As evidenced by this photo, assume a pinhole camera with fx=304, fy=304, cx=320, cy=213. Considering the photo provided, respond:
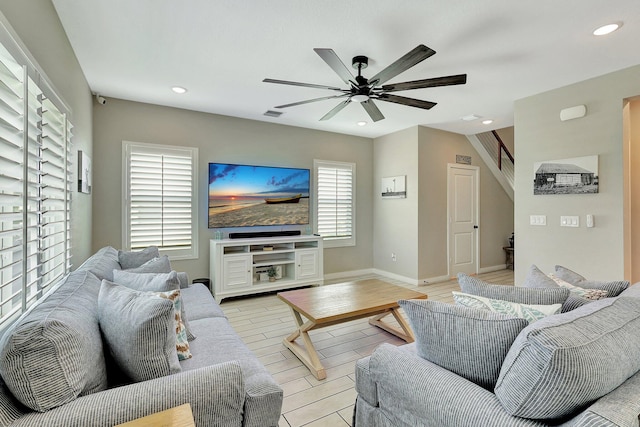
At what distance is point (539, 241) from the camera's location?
3600 millimetres

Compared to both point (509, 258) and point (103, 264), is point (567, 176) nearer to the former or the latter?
point (509, 258)

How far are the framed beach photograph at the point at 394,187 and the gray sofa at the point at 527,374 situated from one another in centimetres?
389

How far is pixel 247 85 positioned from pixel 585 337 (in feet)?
11.2

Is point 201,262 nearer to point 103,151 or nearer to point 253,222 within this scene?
point 253,222

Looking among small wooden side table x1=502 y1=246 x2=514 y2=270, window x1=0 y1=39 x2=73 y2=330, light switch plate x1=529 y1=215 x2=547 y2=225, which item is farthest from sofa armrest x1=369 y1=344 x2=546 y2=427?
small wooden side table x1=502 y1=246 x2=514 y2=270

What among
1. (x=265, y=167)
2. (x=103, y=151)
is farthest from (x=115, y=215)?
(x=265, y=167)

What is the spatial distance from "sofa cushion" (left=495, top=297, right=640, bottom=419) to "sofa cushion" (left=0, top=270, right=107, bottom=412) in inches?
53.6

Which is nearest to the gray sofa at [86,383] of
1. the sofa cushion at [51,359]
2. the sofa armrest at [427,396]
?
the sofa cushion at [51,359]

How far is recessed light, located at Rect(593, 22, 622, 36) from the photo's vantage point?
2.23 m

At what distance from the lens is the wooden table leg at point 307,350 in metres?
2.26

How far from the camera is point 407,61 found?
80.7 inches

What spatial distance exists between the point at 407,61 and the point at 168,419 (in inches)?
88.6

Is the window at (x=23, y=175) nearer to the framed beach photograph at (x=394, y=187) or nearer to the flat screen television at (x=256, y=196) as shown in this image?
the flat screen television at (x=256, y=196)

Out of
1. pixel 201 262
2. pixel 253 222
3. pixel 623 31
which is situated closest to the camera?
pixel 623 31
